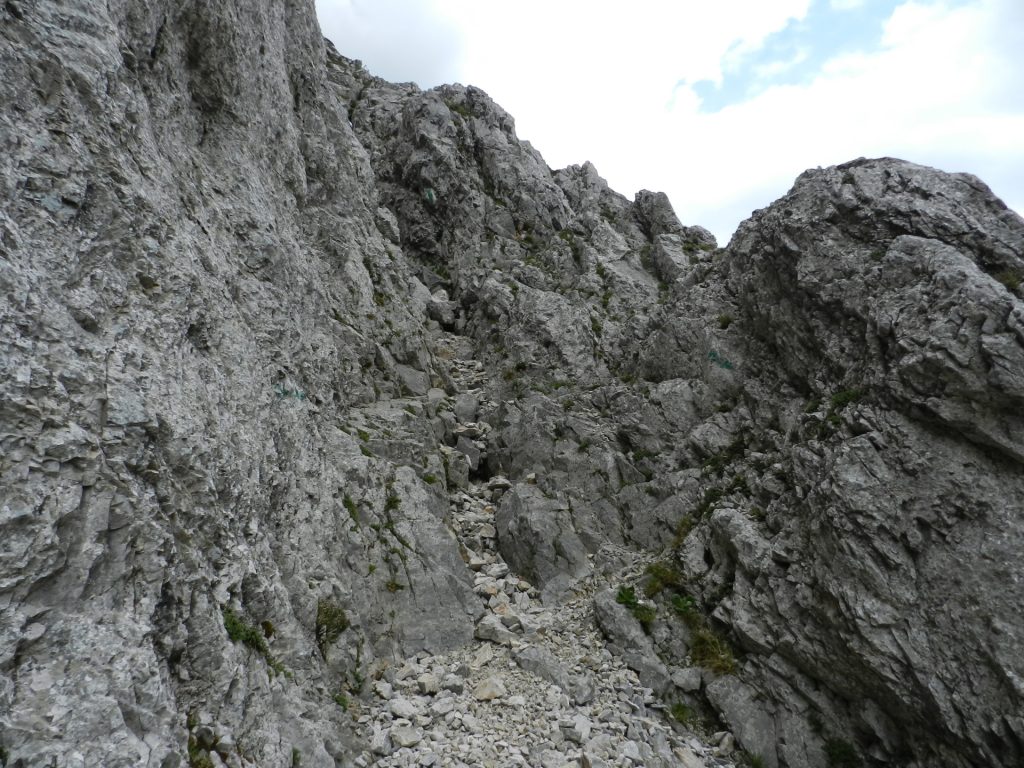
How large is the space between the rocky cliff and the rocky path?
0.33ft

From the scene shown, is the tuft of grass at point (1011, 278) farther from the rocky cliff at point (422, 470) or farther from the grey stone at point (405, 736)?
the grey stone at point (405, 736)

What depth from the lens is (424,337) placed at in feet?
82.3

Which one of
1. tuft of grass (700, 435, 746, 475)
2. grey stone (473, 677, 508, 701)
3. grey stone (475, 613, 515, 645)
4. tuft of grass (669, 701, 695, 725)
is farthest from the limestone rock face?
tuft of grass (700, 435, 746, 475)

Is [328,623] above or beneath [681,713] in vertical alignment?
above

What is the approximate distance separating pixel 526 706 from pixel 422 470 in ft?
27.9

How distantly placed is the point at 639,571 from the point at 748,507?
4.03 metres

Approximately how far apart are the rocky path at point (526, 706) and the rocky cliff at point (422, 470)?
0.33ft

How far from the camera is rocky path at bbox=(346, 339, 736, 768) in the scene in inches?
419

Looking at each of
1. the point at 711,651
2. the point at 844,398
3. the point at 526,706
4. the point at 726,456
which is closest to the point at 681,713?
the point at 711,651

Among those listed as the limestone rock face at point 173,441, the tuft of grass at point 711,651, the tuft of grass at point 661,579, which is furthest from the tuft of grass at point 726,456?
the limestone rock face at point 173,441

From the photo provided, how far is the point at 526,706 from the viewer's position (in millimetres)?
11922

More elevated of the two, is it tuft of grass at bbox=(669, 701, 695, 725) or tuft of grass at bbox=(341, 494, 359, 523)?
tuft of grass at bbox=(341, 494, 359, 523)

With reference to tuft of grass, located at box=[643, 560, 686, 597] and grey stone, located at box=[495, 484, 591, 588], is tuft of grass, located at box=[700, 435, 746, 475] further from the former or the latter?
grey stone, located at box=[495, 484, 591, 588]

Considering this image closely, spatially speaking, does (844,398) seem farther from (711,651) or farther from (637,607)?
(637,607)
